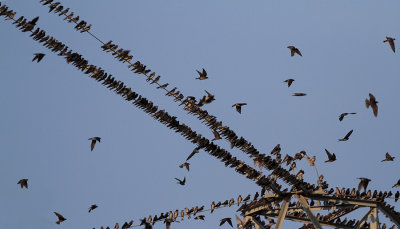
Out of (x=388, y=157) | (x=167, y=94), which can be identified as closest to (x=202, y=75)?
(x=167, y=94)

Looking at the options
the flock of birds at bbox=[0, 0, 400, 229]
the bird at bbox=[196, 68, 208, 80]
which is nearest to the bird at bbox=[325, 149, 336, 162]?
the flock of birds at bbox=[0, 0, 400, 229]

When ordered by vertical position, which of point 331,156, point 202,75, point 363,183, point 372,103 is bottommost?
point 363,183

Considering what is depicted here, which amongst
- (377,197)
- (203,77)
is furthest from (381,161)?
(203,77)

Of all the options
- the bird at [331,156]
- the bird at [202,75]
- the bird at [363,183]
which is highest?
the bird at [202,75]

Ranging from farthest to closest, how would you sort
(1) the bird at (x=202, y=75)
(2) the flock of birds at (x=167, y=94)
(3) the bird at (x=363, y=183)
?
(1) the bird at (x=202, y=75) < (3) the bird at (x=363, y=183) < (2) the flock of birds at (x=167, y=94)

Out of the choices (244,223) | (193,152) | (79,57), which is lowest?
(244,223)

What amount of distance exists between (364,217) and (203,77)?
6.95m

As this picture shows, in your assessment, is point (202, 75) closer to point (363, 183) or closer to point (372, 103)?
point (372, 103)

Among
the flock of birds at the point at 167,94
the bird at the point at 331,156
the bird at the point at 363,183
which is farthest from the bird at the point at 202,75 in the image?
the bird at the point at 363,183

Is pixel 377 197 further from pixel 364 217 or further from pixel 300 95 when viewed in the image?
pixel 300 95

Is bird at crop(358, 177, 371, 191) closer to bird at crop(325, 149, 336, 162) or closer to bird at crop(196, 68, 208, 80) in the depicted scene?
bird at crop(325, 149, 336, 162)

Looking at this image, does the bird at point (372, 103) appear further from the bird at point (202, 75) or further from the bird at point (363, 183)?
the bird at point (202, 75)

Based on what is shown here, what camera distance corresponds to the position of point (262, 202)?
17.8 metres

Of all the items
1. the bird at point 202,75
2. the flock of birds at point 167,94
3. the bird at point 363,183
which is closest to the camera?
the flock of birds at point 167,94
